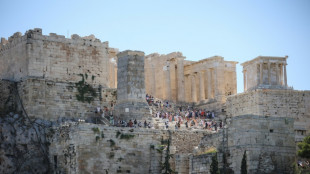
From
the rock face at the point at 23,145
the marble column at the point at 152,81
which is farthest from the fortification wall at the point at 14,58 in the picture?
the marble column at the point at 152,81

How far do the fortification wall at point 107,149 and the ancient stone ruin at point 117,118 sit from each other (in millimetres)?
63

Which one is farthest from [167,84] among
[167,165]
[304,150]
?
[304,150]

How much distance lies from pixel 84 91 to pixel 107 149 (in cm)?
729

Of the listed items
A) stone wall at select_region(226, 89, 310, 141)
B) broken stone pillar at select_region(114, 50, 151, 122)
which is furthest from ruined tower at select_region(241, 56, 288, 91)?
broken stone pillar at select_region(114, 50, 151, 122)

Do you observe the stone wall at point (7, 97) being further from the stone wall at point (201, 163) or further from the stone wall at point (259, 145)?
the stone wall at point (259, 145)

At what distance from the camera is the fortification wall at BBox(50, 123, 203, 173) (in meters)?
50.6

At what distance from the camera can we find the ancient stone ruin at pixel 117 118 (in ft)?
153

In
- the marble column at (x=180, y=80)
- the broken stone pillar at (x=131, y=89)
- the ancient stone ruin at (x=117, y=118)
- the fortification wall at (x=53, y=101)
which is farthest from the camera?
the marble column at (x=180, y=80)

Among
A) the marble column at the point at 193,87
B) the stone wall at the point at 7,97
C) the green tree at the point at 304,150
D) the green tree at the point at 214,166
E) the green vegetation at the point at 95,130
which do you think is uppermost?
the marble column at the point at 193,87

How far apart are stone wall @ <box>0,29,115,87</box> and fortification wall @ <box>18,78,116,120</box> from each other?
30.7 inches

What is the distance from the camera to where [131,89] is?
184 feet

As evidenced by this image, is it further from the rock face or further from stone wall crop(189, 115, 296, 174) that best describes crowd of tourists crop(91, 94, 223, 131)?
stone wall crop(189, 115, 296, 174)

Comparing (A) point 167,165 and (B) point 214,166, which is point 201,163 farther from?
(A) point 167,165

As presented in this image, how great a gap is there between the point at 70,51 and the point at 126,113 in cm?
632
